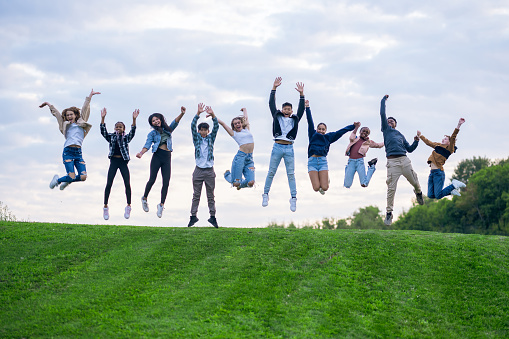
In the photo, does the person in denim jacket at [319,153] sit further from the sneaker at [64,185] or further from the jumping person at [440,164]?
the sneaker at [64,185]

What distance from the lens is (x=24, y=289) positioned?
14398mm

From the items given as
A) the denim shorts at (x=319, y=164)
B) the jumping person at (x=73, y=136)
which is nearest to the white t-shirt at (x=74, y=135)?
the jumping person at (x=73, y=136)

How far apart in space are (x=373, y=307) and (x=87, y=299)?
24.2 feet

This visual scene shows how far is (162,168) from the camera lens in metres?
18.9

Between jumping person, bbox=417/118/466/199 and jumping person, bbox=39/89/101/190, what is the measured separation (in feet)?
40.1

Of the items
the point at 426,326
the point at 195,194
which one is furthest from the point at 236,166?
the point at 426,326

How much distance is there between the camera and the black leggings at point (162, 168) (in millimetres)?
18797

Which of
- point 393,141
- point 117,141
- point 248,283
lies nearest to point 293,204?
point 393,141

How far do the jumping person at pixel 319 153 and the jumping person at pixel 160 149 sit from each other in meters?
4.62

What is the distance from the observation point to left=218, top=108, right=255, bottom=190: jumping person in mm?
18422

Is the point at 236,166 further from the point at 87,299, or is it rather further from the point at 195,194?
the point at 87,299

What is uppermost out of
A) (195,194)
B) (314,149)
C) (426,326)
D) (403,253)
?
(314,149)

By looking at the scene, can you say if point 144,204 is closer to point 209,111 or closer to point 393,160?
point 209,111

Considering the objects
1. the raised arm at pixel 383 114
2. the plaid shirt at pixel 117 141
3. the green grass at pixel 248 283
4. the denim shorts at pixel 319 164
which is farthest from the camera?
the raised arm at pixel 383 114
